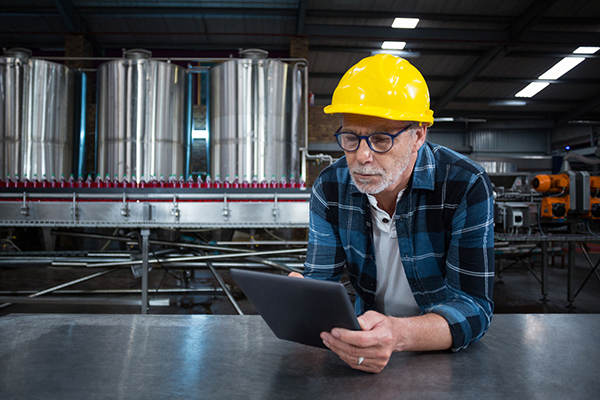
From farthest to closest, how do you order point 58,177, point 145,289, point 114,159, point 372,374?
point 58,177 < point 114,159 < point 145,289 < point 372,374

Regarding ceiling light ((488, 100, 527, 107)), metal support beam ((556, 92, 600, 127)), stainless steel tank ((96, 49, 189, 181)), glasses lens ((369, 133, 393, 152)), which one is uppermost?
ceiling light ((488, 100, 527, 107))

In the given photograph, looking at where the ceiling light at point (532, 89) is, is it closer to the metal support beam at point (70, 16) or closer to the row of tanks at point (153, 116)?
the row of tanks at point (153, 116)

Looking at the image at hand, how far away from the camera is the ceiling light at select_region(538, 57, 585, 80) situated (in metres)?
8.14

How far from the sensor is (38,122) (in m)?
3.97

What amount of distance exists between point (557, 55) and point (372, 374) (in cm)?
939

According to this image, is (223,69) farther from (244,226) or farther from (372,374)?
(372,374)

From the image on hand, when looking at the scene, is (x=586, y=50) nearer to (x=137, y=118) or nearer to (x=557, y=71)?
(x=557, y=71)

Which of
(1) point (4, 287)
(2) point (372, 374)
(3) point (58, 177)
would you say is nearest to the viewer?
(2) point (372, 374)

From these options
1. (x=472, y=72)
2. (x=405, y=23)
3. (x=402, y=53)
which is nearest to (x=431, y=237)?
(x=405, y=23)

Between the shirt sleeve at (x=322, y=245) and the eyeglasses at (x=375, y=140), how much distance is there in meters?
0.26

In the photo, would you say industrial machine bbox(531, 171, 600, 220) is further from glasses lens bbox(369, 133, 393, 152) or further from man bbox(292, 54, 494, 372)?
glasses lens bbox(369, 133, 393, 152)

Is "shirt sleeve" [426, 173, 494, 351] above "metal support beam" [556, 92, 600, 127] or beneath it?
beneath

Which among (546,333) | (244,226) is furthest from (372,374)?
(244,226)

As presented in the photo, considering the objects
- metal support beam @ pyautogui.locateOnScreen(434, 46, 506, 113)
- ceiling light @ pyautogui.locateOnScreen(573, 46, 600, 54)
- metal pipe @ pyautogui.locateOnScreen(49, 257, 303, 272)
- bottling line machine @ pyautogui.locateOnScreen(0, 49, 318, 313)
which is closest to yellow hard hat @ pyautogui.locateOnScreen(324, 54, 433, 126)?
bottling line machine @ pyautogui.locateOnScreen(0, 49, 318, 313)
